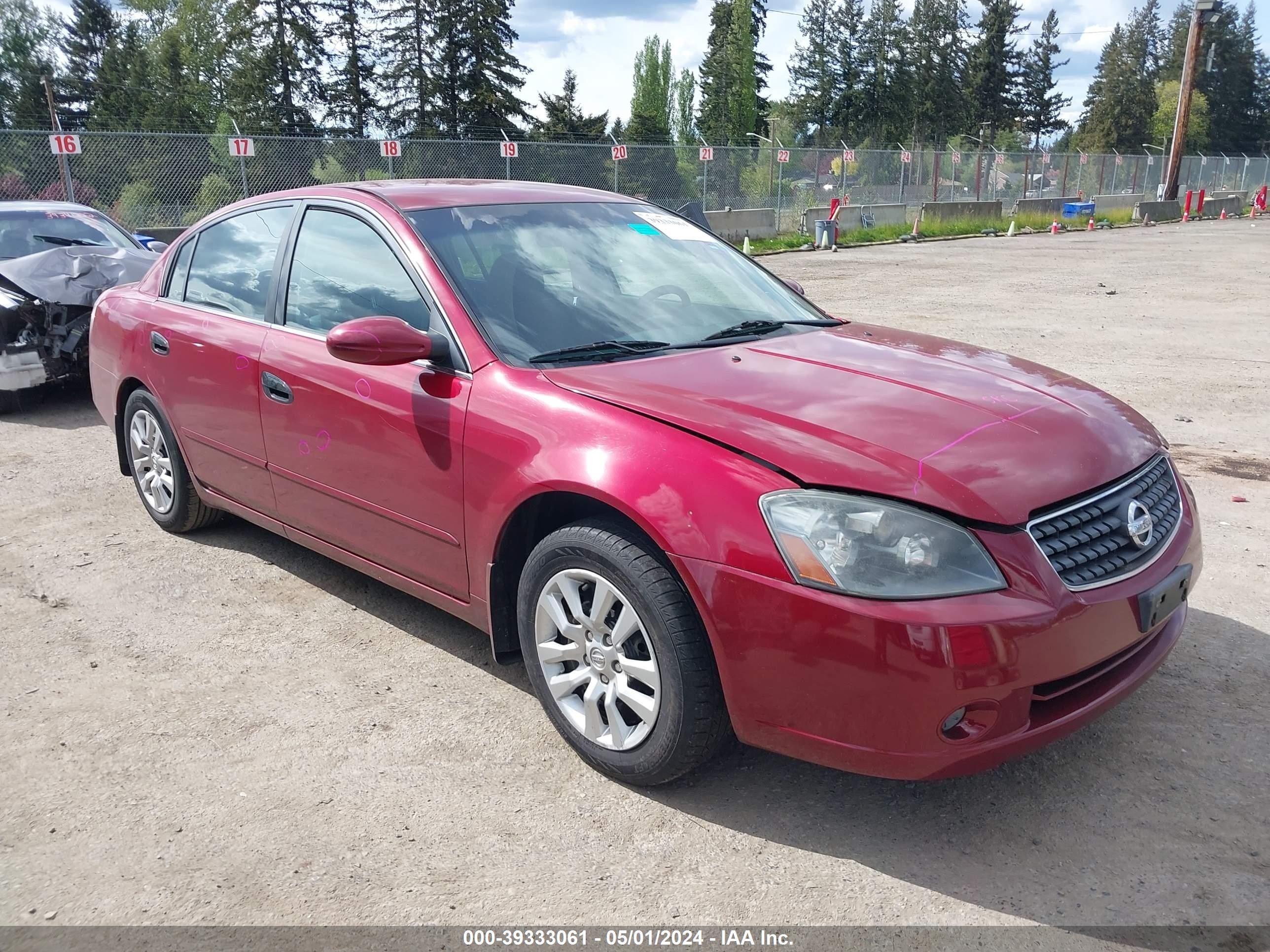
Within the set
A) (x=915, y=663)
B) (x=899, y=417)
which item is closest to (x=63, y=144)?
(x=899, y=417)

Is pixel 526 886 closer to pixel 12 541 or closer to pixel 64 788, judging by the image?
pixel 64 788

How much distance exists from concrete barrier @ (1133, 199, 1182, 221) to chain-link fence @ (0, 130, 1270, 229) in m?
4.78

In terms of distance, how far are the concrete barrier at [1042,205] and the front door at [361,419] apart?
3524 centimetres

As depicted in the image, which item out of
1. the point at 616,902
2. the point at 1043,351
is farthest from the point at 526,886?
the point at 1043,351

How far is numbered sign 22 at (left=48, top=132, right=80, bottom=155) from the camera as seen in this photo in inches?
640

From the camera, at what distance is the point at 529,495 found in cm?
299

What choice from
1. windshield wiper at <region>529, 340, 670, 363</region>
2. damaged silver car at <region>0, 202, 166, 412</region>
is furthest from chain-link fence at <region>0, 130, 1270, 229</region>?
windshield wiper at <region>529, 340, 670, 363</region>

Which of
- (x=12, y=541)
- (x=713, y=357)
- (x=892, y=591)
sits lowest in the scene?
(x=12, y=541)

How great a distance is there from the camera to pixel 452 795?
116 inches

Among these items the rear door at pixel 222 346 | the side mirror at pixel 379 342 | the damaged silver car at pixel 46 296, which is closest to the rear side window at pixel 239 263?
the rear door at pixel 222 346

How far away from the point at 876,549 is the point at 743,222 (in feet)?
81.4

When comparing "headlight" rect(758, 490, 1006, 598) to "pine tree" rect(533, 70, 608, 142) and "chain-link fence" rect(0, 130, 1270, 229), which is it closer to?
"chain-link fence" rect(0, 130, 1270, 229)

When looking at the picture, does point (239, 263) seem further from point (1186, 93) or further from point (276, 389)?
point (1186, 93)

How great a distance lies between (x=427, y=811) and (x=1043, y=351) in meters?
8.29
